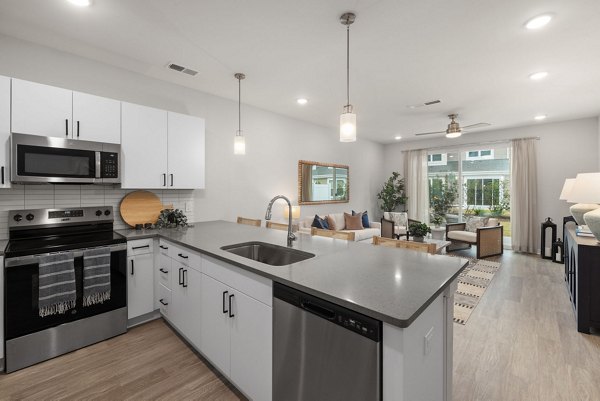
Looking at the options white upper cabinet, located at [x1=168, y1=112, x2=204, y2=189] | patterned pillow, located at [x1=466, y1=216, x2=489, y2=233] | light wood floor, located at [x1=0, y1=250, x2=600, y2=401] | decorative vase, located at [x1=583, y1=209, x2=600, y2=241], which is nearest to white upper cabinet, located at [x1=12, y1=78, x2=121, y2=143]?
white upper cabinet, located at [x1=168, y1=112, x2=204, y2=189]

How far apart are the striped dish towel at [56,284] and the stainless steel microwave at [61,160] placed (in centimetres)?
70

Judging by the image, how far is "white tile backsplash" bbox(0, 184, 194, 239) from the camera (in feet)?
7.88

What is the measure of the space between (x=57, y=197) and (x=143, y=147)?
90 cm

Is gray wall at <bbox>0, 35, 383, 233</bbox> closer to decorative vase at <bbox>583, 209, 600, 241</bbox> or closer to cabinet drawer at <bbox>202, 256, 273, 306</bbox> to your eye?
cabinet drawer at <bbox>202, 256, 273, 306</bbox>

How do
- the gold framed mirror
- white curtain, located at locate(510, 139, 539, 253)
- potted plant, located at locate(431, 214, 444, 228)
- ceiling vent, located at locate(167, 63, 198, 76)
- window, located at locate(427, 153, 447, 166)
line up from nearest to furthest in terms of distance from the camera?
ceiling vent, located at locate(167, 63, 198, 76) < the gold framed mirror < white curtain, located at locate(510, 139, 539, 253) < potted plant, located at locate(431, 214, 444, 228) < window, located at locate(427, 153, 447, 166)

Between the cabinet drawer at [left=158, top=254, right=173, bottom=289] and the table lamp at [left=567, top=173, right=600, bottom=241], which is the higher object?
the table lamp at [left=567, top=173, right=600, bottom=241]

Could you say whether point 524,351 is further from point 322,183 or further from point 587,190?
point 322,183

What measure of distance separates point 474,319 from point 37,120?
14.9 feet

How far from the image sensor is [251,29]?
232 centimetres

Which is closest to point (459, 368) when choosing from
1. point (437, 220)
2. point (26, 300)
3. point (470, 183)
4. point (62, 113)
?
point (26, 300)

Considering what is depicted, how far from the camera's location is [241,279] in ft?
5.51

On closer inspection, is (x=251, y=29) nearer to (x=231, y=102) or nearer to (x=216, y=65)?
(x=216, y=65)

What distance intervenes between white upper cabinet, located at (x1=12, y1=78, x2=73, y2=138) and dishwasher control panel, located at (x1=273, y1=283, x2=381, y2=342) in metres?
2.47

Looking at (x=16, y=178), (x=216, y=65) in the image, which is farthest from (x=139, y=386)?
(x=216, y=65)
